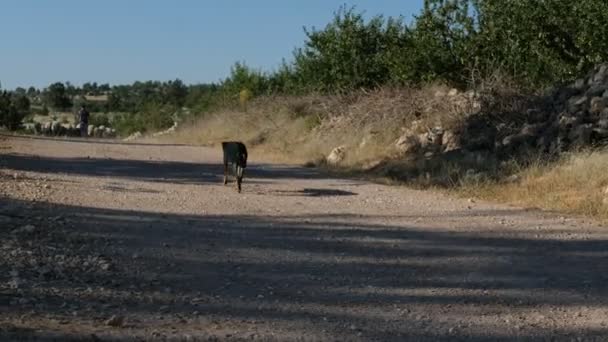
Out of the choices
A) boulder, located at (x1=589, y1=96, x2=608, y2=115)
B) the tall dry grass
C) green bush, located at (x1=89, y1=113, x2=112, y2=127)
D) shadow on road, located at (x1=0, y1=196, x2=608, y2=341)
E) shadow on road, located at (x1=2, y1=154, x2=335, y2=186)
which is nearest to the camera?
shadow on road, located at (x1=0, y1=196, x2=608, y2=341)

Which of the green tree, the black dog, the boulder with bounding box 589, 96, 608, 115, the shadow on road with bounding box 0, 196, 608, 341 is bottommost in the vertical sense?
the shadow on road with bounding box 0, 196, 608, 341

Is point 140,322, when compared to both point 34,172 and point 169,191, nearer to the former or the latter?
point 169,191

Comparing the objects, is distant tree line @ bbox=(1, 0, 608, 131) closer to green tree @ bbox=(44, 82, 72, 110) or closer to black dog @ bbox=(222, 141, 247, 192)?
black dog @ bbox=(222, 141, 247, 192)

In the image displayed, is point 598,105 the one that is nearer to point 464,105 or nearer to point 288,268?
point 464,105

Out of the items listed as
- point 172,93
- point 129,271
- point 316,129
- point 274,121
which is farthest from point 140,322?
point 172,93

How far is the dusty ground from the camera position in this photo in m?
6.22

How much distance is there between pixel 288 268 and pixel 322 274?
0.40 meters

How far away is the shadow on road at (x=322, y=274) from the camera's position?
6527 millimetres

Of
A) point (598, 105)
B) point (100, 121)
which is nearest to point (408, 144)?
point (598, 105)

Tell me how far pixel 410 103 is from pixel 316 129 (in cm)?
566

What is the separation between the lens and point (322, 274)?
805 centimetres

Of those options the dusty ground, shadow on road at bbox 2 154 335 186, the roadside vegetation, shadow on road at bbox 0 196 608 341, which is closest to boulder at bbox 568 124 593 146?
the roadside vegetation

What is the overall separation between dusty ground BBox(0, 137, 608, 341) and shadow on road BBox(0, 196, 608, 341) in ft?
0.08

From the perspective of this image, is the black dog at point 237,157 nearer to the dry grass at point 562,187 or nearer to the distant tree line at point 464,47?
the dry grass at point 562,187
